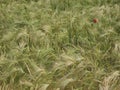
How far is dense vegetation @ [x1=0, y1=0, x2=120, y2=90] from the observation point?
3.06 meters

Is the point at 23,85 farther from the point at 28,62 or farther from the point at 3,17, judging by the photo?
the point at 3,17

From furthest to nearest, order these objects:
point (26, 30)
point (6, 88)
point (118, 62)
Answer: point (26, 30), point (118, 62), point (6, 88)

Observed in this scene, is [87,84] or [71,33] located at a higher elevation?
[71,33]

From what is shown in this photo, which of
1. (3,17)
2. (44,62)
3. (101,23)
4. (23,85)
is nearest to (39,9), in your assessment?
(3,17)

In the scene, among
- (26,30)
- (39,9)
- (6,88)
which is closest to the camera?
(6,88)

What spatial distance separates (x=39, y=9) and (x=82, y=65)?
5.10 ft

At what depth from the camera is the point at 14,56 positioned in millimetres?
3277

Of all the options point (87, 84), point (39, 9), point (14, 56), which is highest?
point (39, 9)

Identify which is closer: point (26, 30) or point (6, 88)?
point (6, 88)

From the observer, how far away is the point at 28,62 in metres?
3.25

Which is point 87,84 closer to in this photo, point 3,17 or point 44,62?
point 44,62

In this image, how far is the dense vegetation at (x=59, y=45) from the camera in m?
3.06

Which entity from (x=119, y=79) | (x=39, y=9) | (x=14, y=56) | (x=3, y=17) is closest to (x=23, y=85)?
(x=14, y=56)

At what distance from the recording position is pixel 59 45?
12.2ft
